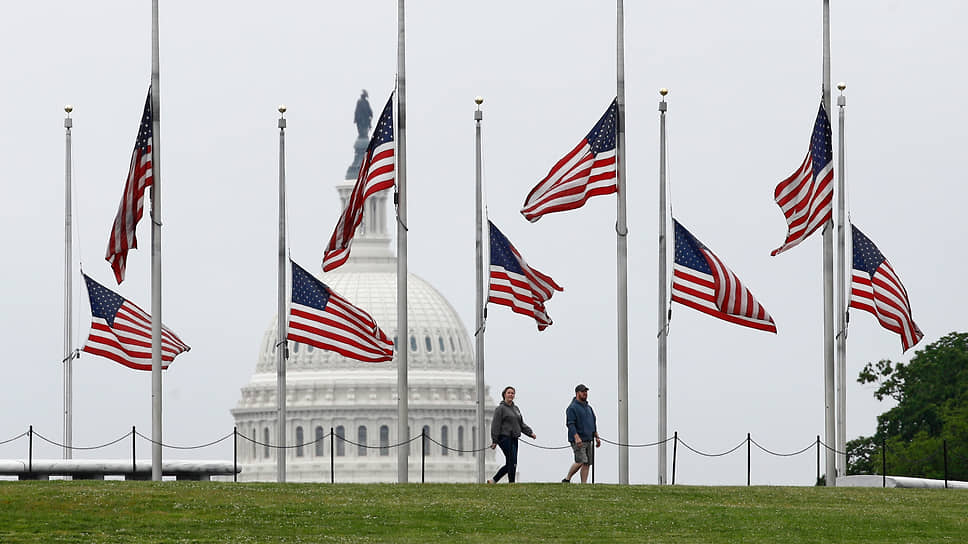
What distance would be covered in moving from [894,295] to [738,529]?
15195 mm

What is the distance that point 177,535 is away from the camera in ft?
127

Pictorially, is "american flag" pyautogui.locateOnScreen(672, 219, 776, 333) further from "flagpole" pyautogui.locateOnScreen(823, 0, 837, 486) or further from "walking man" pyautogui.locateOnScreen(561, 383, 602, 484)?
"walking man" pyautogui.locateOnScreen(561, 383, 602, 484)

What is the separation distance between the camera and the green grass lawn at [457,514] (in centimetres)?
3916

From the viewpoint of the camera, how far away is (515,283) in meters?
60.7

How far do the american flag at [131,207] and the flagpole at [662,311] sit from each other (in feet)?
42.7

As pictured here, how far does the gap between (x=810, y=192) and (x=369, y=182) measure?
8409 mm

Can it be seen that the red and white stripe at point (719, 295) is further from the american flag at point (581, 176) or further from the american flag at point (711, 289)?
the american flag at point (581, 176)

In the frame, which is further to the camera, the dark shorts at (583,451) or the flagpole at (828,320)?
the flagpole at (828,320)

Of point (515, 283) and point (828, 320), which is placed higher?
point (515, 283)

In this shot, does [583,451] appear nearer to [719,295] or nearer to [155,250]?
[719,295]

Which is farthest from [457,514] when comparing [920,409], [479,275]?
[920,409]

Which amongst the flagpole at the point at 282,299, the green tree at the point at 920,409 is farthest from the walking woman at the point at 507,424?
the green tree at the point at 920,409

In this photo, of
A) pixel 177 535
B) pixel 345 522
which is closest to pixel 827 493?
pixel 345 522

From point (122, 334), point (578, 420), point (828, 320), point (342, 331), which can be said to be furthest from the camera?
point (122, 334)
